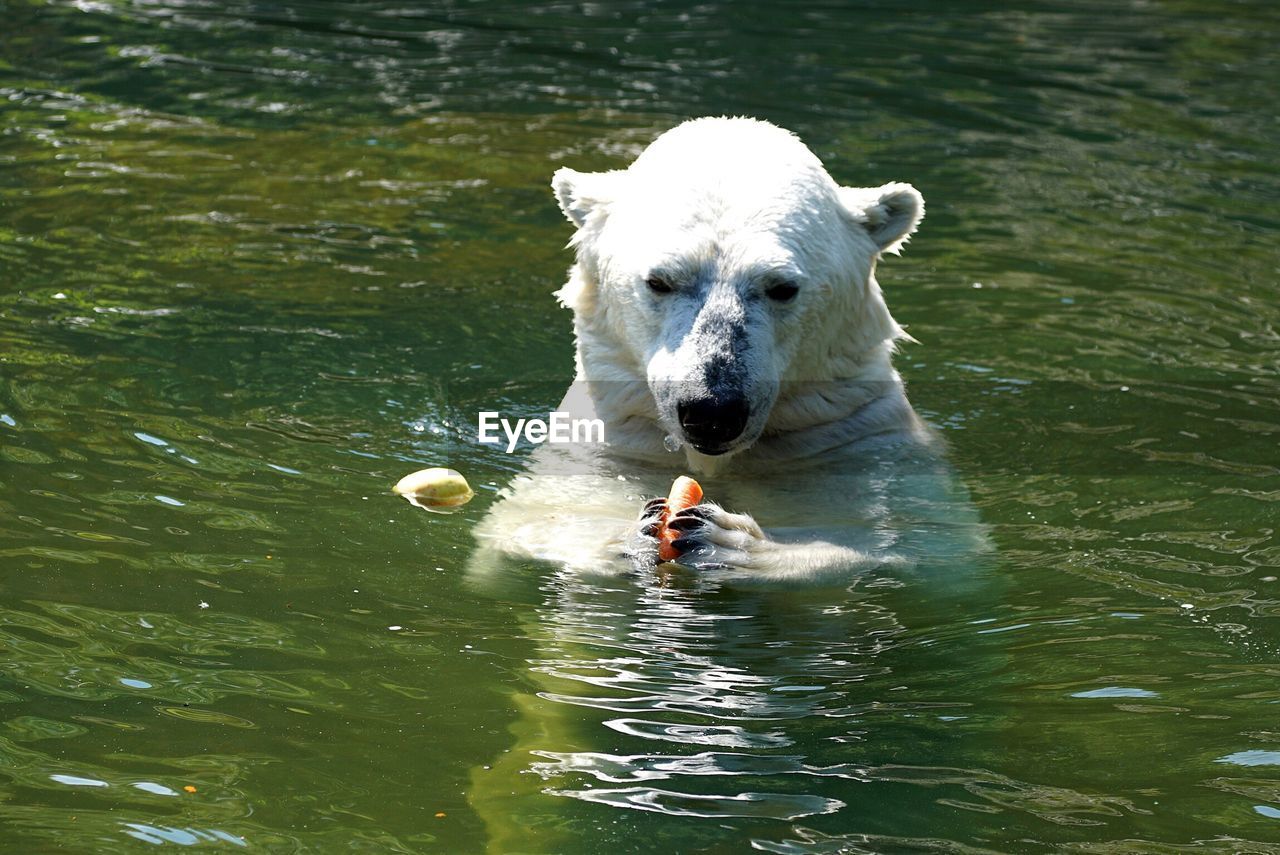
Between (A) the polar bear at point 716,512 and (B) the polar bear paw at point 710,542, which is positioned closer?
(A) the polar bear at point 716,512

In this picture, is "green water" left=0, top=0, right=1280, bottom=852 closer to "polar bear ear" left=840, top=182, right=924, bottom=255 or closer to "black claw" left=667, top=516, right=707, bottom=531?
"black claw" left=667, top=516, right=707, bottom=531

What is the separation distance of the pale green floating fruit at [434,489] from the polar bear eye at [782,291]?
1293 mm

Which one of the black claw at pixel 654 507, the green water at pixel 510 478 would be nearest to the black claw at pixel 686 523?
the black claw at pixel 654 507

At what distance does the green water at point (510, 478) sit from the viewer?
3520mm

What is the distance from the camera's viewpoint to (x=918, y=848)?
10.8 feet

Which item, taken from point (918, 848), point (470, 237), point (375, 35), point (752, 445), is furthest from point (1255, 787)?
point (375, 35)

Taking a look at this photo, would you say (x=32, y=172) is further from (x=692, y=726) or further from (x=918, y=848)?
(x=918, y=848)

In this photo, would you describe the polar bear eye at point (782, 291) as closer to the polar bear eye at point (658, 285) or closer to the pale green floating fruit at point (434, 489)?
the polar bear eye at point (658, 285)

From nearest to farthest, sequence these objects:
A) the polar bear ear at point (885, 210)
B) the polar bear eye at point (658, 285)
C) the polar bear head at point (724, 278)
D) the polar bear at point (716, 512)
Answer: the polar bear at point (716, 512), the polar bear head at point (724, 278), the polar bear eye at point (658, 285), the polar bear ear at point (885, 210)

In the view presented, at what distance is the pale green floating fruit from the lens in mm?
5406

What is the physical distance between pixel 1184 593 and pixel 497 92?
26.8ft

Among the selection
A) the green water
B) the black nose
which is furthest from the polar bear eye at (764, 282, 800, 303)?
the green water

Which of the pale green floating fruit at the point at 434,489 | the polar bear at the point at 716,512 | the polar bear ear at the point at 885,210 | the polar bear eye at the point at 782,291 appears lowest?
the pale green floating fruit at the point at 434,489

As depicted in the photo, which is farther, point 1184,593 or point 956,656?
point 1184,593
